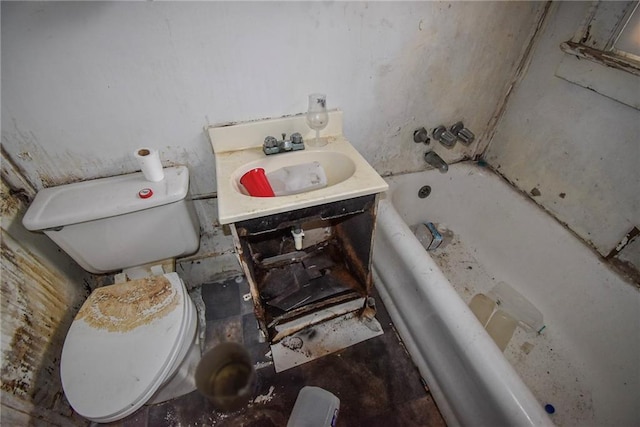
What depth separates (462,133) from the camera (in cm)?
129

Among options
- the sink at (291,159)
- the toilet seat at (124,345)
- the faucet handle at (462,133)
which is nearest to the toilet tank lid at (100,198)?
the sink at (291,159)

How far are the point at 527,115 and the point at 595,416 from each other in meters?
1.19

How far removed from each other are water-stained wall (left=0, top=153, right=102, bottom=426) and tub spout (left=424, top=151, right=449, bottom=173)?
1.54m

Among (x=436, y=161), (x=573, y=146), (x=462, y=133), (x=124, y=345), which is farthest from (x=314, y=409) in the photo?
(x=573, y=146)

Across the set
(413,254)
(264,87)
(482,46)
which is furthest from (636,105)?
(264,87)

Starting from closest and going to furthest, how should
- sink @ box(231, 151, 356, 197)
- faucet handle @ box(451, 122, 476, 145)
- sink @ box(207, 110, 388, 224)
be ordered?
sink @ box(207, 110, 388, 224), sink @ box(231, 151, 356, 197), faucet handle @ box(451, 122, 476, 145)

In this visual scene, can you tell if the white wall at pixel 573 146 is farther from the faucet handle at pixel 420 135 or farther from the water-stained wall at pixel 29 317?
the water-stained wall at pixel 29 317

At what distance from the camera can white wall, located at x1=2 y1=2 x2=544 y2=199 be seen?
77 cm

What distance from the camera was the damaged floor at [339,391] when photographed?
1.11 metres

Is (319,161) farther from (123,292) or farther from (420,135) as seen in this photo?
(123,292)

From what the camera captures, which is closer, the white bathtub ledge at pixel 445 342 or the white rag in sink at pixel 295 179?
the white bathtub ledge at pixel 445 342

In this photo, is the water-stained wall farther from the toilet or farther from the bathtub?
the bathtub

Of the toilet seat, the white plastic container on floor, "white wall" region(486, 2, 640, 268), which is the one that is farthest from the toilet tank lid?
"white wall" region(486, 2, 640, 268)

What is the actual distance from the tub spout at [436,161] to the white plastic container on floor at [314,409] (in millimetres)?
1076
